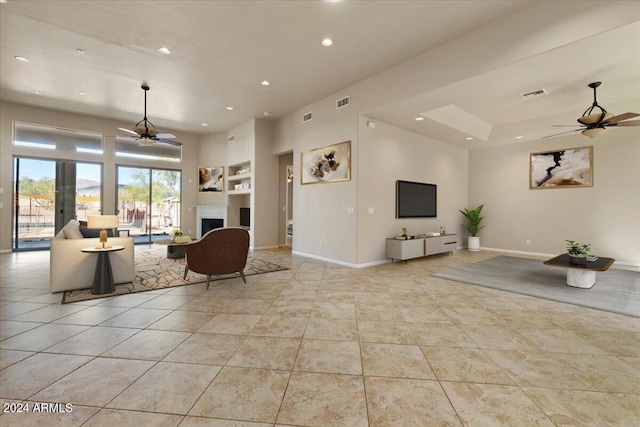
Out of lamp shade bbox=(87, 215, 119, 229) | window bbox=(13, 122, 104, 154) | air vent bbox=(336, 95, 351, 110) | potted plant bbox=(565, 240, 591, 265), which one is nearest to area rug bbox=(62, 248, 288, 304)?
lamp shade bbox=(87, 215, 119, 229)

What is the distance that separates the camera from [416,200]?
6.74 m

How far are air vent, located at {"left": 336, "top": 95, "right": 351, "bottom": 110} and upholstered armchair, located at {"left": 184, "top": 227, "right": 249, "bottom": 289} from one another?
343 cm

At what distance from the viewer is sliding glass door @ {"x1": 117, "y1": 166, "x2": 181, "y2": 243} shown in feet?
29.0

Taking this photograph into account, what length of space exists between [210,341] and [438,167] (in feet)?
23.0

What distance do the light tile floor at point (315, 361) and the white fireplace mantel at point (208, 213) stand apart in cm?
579

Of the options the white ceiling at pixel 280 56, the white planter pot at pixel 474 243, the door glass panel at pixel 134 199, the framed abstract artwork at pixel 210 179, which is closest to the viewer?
the white ceiling at pixel 280 56

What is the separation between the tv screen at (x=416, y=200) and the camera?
20.8ft

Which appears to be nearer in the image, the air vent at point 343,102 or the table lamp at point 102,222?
the table lamp at point 102,222

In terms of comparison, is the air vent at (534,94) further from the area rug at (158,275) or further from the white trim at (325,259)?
the area rug at (158,275)

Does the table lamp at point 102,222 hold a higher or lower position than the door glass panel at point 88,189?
lower

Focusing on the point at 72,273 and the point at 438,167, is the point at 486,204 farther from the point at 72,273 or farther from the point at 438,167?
the point at 72,273

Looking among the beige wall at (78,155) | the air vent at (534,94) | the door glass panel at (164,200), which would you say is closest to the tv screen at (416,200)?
the air vent at (534,94)

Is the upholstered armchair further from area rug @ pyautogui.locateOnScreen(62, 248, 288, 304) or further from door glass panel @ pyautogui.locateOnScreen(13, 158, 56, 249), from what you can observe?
door glass panel @ pyautogui.locateOnScreen(13, 158, 56, 249)

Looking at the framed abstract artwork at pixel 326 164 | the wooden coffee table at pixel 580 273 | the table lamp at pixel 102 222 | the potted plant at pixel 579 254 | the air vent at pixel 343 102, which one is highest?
the air vent at pixel 343 102
